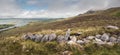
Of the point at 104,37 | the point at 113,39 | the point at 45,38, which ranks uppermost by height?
the point at 104,37

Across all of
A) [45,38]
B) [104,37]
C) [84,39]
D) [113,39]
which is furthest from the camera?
[45,38]

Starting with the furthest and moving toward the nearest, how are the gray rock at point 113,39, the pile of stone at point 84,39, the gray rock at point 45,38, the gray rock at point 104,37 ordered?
the gray rock at point 45,38
the gray rock at point 104,37
the gray rock at point 113,39
the pile of stone at point 84,39

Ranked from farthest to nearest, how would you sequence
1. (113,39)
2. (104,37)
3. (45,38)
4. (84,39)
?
(45,38)
(84,39)
(104,37)
(113,39)

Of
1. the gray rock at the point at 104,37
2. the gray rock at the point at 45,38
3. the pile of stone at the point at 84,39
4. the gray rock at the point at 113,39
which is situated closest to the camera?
Answer: the pile of stone at the point at 84,39

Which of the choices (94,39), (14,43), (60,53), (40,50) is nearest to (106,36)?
(94,39)

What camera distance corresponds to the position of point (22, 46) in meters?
47.7

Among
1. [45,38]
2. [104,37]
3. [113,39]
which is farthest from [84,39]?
[45,38]

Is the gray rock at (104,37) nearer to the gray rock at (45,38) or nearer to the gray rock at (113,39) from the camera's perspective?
the gray rock at (113,39)

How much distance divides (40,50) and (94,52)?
11.4 meters

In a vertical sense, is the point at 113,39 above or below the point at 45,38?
above

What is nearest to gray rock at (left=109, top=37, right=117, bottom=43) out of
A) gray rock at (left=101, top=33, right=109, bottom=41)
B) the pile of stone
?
the pile of stone

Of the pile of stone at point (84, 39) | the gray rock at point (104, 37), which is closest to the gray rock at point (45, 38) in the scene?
the pile of stone at point (84, 39)

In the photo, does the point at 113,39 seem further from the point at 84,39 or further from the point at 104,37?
the point at 84,39

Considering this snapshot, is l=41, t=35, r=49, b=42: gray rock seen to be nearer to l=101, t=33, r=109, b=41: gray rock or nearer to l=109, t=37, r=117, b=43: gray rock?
l=101, t=33, r=109, b=41: gray rock
